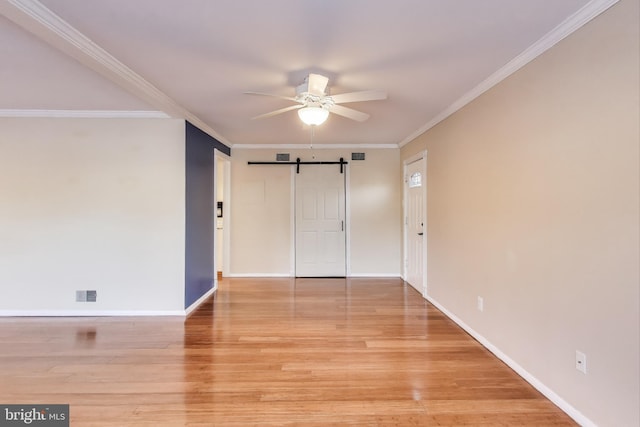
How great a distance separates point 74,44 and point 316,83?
1573 millimetres

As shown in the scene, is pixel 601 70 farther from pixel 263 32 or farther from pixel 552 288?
pixel 263 32

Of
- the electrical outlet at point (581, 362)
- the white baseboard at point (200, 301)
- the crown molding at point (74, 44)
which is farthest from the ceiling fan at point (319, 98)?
the white baseboard at point (200, 301)

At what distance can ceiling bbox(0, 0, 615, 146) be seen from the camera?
5.56ft


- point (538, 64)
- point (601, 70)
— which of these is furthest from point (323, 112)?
point (601, 70)

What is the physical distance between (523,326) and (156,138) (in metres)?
3.96

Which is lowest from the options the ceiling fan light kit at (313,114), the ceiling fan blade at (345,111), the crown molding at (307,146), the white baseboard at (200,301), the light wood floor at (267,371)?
the light wood floor at (267,371)

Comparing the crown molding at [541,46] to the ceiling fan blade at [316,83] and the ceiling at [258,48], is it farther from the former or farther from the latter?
the ceiling fan blade at [316,83]

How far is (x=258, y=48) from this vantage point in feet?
6.89

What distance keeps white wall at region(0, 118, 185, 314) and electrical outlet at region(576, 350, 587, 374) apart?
3.56 metres

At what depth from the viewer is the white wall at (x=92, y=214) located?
3.46 m

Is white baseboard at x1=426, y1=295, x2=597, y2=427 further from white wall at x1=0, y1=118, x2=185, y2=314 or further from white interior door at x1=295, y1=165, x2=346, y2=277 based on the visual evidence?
white wall at x1=0, y1=118, x2=185, y2=314

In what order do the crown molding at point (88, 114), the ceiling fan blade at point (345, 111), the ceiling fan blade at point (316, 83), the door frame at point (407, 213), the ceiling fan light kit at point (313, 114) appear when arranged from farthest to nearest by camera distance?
the door frame at point (407, 213), the crown molding at point (88, 114), the ceiling fan blade at point (345, 111), the ceiling fan light kit at point (313, 114), the ceiling fan blade at point (316, 83)

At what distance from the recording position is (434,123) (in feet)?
12.5

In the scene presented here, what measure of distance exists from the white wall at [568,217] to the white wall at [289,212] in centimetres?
248
